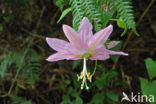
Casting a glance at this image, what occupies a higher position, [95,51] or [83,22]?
[83,22]

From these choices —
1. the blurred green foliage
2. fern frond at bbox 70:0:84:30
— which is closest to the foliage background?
the blurred green foliage

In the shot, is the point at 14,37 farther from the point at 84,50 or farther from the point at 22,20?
the point at 84,50

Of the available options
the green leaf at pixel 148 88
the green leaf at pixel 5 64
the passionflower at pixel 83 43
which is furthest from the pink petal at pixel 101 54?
the green leaf at pixel 5 64

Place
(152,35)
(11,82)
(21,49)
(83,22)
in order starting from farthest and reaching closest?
(152,35)
(11,82)
(21,49)
(83,22)

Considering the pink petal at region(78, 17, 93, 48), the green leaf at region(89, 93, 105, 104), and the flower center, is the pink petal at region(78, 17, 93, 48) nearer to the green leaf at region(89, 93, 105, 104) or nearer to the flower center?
the flower center

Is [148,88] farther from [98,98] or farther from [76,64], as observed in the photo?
[76,64]

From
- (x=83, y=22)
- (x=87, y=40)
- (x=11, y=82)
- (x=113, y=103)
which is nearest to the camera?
(x=83, y=22)

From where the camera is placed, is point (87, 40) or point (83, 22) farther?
point (87, 40)

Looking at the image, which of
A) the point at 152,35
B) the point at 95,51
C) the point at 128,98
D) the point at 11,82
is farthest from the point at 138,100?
the point at 11,82
